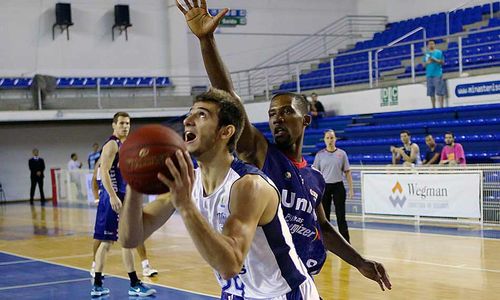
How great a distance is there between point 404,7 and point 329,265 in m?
19.7

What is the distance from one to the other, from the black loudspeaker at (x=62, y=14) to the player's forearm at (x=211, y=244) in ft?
82.2

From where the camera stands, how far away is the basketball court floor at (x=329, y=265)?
906cm

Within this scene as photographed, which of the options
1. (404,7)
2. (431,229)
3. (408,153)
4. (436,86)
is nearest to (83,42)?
(404,7)

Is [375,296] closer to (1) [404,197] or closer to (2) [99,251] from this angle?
(2) [99,251]

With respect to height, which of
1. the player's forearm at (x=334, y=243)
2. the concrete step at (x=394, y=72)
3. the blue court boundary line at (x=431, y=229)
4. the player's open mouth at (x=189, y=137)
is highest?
the concrete step at (x=394, y=72)

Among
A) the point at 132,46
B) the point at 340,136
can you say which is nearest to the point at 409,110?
the point at 340,136

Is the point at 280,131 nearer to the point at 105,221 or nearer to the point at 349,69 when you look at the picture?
the point at 105,221

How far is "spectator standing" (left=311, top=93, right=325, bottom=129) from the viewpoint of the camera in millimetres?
22797

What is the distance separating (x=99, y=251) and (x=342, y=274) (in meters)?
2.98

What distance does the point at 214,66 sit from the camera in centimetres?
451

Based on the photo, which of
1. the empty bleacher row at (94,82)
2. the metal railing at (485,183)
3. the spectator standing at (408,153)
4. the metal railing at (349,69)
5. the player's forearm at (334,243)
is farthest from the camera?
the empty bleacher row at (94,82)

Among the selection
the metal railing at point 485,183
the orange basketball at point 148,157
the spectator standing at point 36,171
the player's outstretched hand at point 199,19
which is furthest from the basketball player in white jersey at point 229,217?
the spectator standing at point 36,171

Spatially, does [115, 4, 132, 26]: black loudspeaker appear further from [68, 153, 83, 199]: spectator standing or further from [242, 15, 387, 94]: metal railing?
[68, 153, 83, 199]: spectator standing

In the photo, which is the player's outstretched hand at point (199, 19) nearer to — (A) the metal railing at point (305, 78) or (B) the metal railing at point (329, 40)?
(A) the metal railing at point (305, 78)
